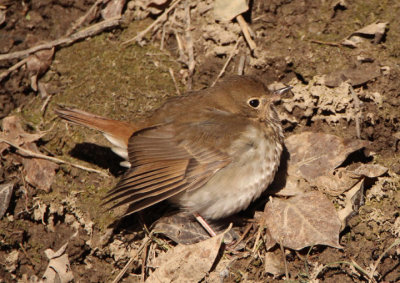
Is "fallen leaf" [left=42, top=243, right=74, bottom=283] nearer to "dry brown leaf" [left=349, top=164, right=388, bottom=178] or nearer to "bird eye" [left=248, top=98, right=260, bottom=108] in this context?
"bird eye" [left=248, top=98, right=260, bottom=108]

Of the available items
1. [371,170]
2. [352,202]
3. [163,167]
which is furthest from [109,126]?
[371,170]

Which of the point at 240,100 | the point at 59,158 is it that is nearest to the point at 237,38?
the point at 240,100

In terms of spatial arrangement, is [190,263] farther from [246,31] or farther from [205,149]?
[246,31]

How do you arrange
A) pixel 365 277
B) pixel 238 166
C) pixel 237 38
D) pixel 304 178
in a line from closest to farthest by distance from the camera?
pixel 365 277
pixel 238 166
pixel 304 178
pixel 237 38

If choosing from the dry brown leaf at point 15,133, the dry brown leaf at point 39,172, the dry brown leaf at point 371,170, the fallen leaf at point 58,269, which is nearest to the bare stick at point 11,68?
the dry brown leaf at point 15,133

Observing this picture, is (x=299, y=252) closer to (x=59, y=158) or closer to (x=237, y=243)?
(x=237, y=243)
